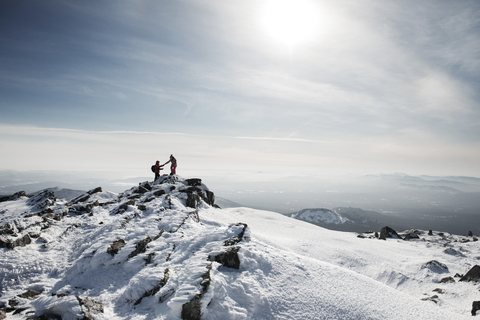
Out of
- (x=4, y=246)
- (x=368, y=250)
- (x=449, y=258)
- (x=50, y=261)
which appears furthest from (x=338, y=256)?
(x=4, y=246)

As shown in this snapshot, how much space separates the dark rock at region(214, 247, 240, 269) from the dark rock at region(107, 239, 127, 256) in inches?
213

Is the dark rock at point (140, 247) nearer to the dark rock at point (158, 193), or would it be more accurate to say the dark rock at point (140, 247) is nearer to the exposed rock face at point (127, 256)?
the exposed rock face at point (127, 256)

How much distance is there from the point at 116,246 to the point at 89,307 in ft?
13.2

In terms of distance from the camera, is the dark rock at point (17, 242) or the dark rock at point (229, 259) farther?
the dark rock at point (17, 242)

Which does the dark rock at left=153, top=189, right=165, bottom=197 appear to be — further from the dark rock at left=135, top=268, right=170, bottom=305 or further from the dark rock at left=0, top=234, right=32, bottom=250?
the dark rock at left=135, top=268, right=170, bottom=305

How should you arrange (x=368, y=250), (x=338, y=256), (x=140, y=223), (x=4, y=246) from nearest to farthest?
(x=4, y=246), (x=140, y=223), (x=338, y=256), (x=368, y=250)

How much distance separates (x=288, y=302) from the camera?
21.5ft

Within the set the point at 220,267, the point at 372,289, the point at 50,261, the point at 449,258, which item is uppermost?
the point at 220,267

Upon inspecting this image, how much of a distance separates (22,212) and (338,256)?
30025 millimetres

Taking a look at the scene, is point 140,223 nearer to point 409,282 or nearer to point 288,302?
point 288,302

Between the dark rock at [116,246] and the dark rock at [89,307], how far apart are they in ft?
10.9

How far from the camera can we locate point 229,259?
7633 millimetres

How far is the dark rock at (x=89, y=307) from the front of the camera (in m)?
5.98

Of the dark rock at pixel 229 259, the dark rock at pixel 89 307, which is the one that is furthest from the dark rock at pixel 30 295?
the dark rock at pixel 229 259
